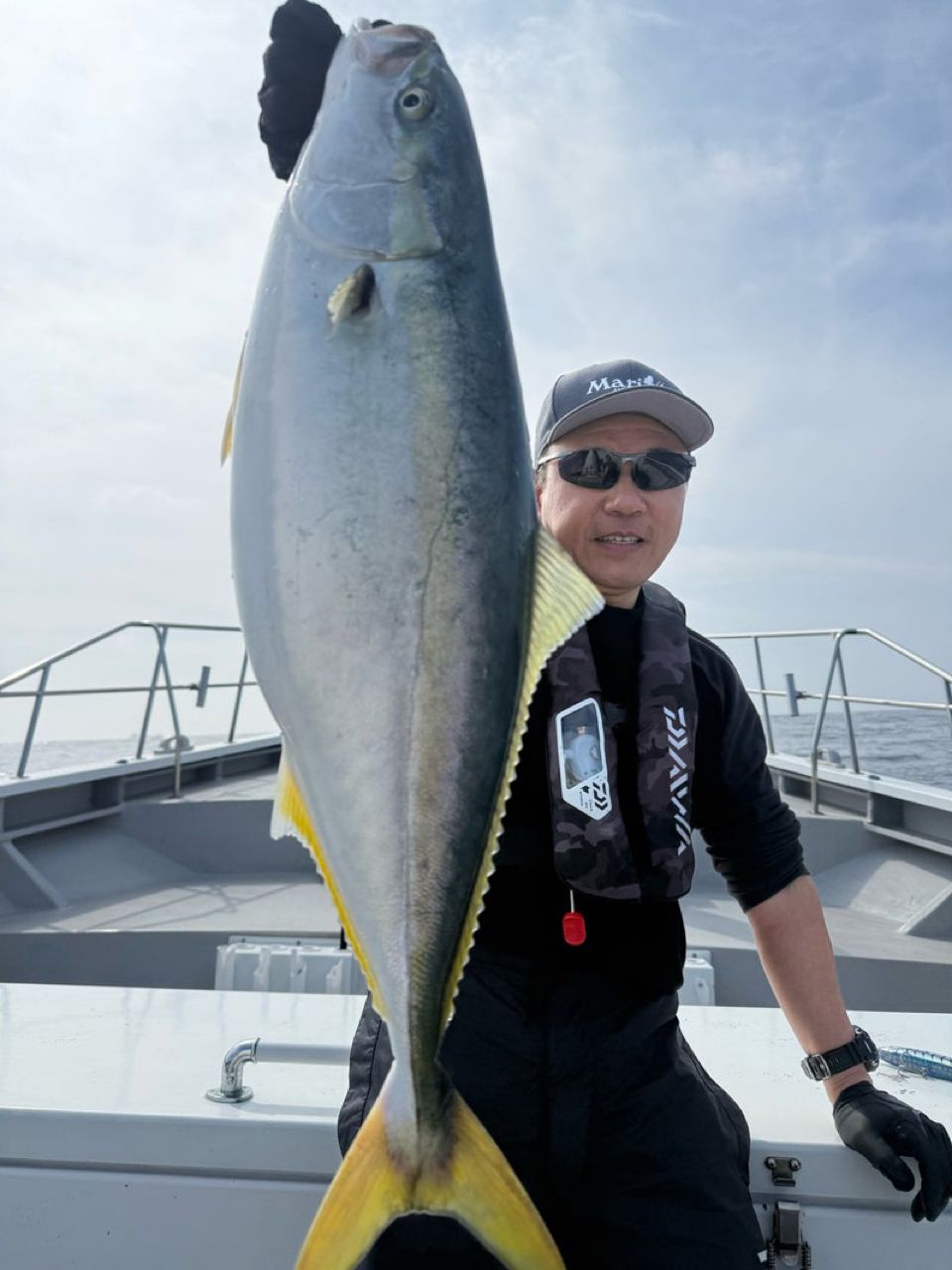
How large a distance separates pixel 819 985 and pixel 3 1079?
1.90 m

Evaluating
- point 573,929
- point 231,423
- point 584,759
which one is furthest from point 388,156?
point 573,929

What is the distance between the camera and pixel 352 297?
1.29 metres

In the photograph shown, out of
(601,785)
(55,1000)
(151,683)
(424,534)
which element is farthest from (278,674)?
(151,683)

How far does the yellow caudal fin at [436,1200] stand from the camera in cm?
135

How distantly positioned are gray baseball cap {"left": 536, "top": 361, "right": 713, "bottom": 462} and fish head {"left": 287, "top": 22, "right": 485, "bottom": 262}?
86 cm

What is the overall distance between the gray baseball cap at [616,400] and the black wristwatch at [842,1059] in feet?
5.00

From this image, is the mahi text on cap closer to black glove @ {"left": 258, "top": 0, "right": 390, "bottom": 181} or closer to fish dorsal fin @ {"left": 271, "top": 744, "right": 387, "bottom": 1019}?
black glove @ {"left": 258, "top": 0, "right": 390, "bottom": 181}

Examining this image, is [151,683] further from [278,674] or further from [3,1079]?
[278,674]

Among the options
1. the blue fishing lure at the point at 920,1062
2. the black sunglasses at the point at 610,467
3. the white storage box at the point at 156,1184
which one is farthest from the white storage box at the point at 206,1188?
the black sunglasses at the point at 610,467

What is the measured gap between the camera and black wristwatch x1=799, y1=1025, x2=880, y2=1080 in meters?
2.11

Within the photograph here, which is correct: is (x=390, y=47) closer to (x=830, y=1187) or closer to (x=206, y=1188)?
(x=206, y=1188)

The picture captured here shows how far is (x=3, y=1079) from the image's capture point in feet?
6.86

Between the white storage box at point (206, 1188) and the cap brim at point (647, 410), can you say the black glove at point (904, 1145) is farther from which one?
the cap brim at point (647, 410)

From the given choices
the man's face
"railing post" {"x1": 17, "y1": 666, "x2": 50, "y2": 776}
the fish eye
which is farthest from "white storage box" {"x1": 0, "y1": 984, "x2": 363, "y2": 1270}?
"railing post" {"x1": 17, "y1": 666, "x2": 50, "y2": 776}
